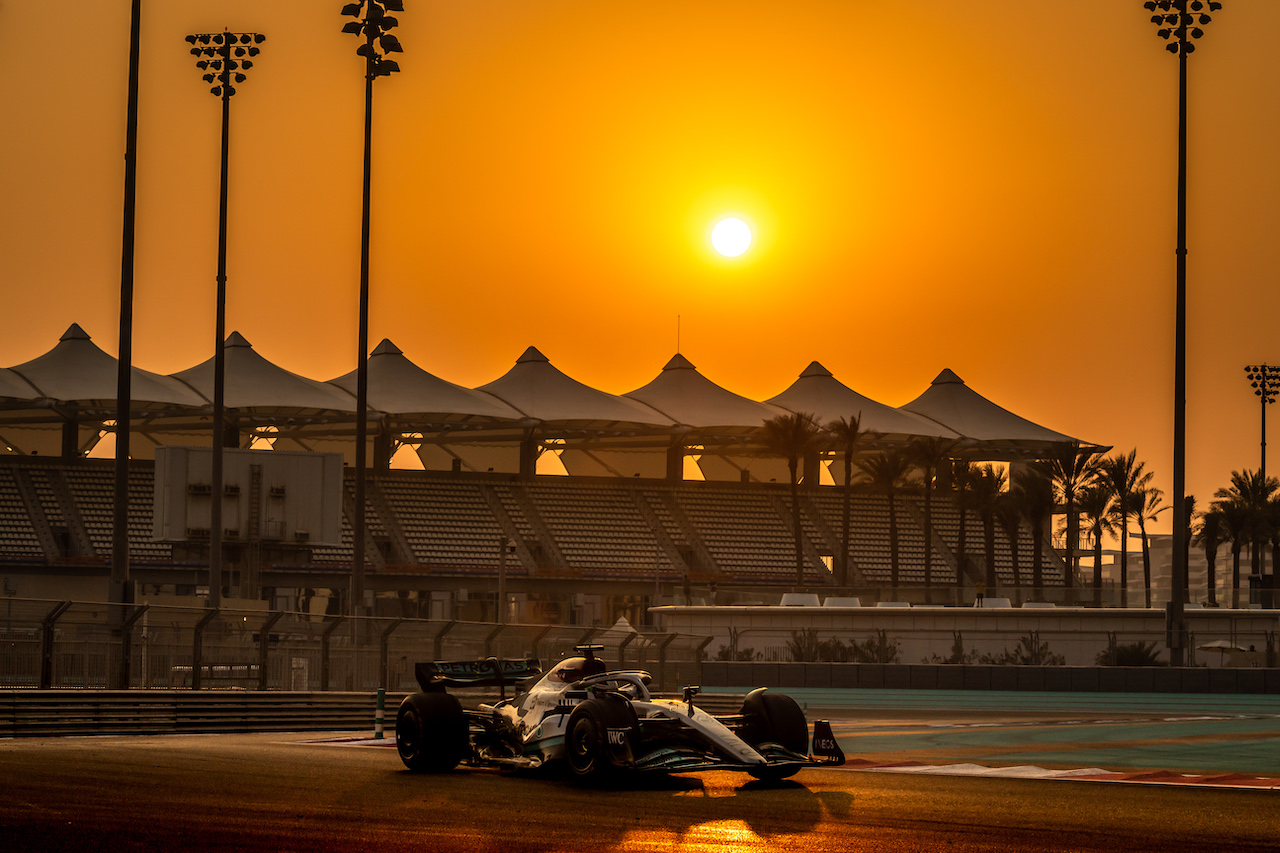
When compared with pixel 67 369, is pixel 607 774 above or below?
below

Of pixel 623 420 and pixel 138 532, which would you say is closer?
pixel 138 532

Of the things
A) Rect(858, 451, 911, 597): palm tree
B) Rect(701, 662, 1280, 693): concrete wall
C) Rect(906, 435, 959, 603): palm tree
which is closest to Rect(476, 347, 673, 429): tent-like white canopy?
Rect(858, 451, 911, 597): palm tree

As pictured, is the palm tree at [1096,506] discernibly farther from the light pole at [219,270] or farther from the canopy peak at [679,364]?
the light pole at [219,270]

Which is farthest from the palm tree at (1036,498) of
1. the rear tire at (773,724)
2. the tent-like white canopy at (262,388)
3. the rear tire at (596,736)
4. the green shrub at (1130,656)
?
the rear tire at (596,736)

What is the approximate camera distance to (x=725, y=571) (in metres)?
74.0

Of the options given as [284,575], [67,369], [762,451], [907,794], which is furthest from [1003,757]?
[762,451]

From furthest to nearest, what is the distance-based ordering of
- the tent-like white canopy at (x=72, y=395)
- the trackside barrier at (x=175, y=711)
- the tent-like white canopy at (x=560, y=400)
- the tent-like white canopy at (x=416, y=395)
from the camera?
the tent-like white canopy at (x=560, y=400), the tent-like white canopy at (x=416, y=395), the tent-like white canopy at (x=72, y=395), the trackside barrier at (x=175, y=711)

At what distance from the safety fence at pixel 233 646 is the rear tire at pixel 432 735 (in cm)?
964

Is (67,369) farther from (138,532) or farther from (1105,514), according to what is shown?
(1105,514)

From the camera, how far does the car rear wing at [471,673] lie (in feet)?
59.1

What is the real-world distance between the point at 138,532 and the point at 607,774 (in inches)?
2162

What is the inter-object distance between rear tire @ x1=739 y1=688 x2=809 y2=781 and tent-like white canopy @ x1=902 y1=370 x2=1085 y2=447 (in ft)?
206

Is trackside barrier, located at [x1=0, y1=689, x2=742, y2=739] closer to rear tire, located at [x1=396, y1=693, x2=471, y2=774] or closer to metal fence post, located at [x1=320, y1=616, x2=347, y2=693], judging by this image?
metal fence post, located at [x1=320, y1=616, x2=347, y2=693]

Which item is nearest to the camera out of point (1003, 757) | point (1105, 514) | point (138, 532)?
point (1003, 757)
